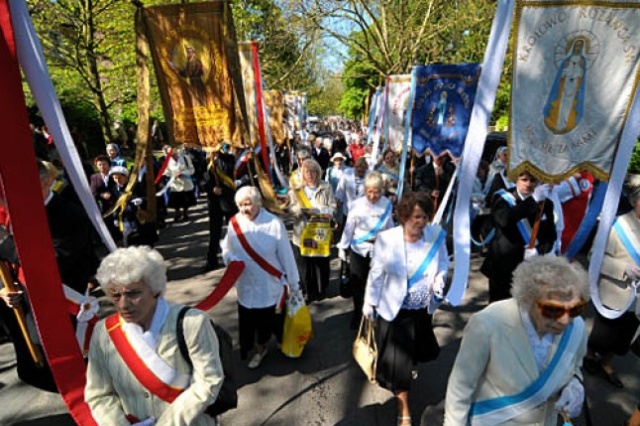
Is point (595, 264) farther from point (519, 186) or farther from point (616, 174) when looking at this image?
point (519, 186)

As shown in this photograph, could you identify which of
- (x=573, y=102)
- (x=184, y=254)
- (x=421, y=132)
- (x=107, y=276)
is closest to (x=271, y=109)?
(x=184, y=254)

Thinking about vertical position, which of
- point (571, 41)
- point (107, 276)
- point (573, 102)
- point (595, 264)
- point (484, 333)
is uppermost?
point (571, 41)

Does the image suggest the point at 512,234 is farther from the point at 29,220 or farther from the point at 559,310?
the point at 29,220

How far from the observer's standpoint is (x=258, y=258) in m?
3.86

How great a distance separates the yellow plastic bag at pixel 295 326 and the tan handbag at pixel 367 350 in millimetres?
712

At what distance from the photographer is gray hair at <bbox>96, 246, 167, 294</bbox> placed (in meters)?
1.91

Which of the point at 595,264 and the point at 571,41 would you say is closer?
the point at 571,41

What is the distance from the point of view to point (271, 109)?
494 inches

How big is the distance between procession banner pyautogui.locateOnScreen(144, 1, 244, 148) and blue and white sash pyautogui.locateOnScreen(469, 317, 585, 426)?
290cm

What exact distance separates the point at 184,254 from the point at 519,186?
6103 mm

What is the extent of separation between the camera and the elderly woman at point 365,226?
468 cm

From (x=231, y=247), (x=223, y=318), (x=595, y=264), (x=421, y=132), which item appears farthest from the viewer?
(x=421, y=132)

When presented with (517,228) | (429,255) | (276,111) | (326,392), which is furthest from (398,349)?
(276,111)

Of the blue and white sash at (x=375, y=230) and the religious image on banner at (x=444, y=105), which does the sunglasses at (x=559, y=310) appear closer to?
the blue and white sash at (x=375, y=230)
